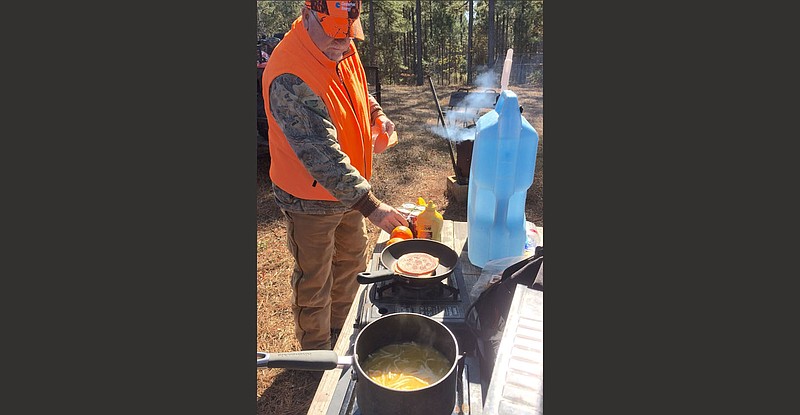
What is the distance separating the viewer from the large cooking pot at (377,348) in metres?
0.89

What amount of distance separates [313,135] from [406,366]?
2.77 feet

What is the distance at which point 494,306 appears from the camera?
132cm

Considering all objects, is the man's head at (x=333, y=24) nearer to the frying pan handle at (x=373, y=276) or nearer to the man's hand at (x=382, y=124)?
the man's hand at (x=382, y=124)

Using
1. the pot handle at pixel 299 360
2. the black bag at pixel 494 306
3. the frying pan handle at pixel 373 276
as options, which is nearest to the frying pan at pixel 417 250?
the frying pan handle at pixel 373 276

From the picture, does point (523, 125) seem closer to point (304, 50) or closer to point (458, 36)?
point (304, 50)

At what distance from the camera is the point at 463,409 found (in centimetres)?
105

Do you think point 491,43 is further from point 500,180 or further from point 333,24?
point 333,24

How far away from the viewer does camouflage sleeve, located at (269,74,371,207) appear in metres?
1.48

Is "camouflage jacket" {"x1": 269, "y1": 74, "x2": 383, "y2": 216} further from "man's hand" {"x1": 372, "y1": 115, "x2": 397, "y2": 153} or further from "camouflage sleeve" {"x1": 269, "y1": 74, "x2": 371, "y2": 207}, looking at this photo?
"man's hand" {"x1": 372, "y1": 115, "x2": 397, "y2": 153}

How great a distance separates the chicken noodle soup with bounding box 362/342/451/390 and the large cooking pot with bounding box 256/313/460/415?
0.02 metres

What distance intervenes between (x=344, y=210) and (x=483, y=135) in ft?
2.19

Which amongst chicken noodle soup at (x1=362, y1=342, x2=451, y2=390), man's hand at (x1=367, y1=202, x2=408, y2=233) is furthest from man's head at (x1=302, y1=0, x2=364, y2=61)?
chicken noodle soup at (x1=362, y1=342, x2=451, y2=390)

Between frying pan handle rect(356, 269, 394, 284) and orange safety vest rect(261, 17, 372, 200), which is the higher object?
orange safety vest rect(261, 17, 372, 200)

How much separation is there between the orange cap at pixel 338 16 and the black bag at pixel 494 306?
95cm
